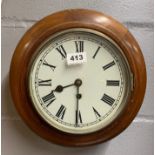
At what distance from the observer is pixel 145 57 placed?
100 cm

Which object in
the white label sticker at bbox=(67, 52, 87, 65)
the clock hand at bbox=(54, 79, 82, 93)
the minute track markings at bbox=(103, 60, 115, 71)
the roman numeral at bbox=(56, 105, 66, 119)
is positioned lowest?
the roman numeral at bbox=(56, 105, 66, 119)

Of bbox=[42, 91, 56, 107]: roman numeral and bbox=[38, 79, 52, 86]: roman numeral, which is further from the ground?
bbox=[38, 79, 52, 86]: roman numeral

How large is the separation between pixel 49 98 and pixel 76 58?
0.12m

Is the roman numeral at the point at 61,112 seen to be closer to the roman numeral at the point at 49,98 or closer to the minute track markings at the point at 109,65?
the roman numeral at the point at 49,98

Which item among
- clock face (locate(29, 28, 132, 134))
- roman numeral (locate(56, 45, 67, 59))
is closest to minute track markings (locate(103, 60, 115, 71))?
clock face (locate(29, 28, 132, 134))

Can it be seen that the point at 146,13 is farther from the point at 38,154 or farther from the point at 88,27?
the point at 38,154

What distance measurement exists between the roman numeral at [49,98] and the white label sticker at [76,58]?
0.09 meters

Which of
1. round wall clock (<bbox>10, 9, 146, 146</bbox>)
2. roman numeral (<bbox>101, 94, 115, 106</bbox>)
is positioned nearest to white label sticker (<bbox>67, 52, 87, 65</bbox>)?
round wall clock (<bbox>10, 9, 146, 146</bbox>)

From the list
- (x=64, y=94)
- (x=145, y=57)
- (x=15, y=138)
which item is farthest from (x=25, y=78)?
(x=145, y=57)

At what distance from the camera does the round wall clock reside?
87cm

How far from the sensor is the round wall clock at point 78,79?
2.87ft

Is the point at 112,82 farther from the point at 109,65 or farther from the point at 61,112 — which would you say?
the point at 61,112

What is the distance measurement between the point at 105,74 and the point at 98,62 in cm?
4

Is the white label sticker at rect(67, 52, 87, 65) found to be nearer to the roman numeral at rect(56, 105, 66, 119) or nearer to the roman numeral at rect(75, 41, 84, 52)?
the roman numeral at rect(75, 41, 84, 52)
